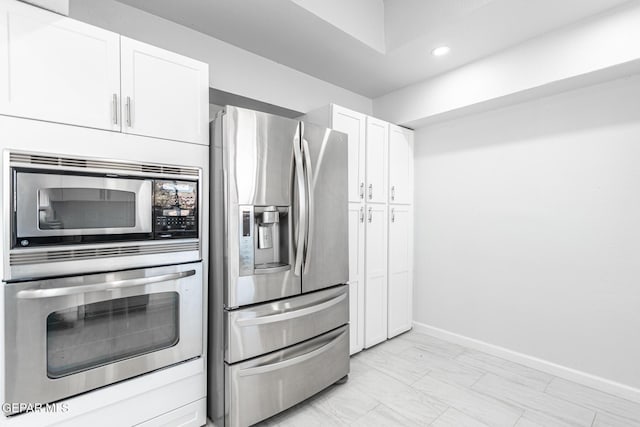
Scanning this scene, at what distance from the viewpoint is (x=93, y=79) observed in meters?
1.41

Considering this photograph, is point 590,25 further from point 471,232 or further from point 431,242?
point 431,242

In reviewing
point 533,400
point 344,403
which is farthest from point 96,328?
point 533,400

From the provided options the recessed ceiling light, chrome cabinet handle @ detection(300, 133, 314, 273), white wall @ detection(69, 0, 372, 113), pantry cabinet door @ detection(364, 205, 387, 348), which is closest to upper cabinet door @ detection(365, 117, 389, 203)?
pantry cabinet door @ detection(364, 205, 387, 348)

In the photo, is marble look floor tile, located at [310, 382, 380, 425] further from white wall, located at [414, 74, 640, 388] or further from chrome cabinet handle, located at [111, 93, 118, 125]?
chrome cabinet handle, located at [111, 93, 118, 125]

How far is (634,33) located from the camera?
6.16ft

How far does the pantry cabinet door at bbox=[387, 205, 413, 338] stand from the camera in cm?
308

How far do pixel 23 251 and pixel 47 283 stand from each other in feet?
0.53

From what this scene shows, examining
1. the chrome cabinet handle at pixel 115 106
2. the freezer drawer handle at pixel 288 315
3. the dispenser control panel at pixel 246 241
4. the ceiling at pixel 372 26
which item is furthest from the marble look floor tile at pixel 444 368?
the chrome cabinet handle at pixel 115 106

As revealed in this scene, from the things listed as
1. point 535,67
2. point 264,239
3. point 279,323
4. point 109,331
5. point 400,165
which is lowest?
point 279,323

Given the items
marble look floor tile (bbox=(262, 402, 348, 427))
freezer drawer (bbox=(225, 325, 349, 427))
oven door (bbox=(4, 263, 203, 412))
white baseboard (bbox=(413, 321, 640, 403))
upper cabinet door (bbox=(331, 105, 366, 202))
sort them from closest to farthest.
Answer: oven door (bbox=(4, 263, 203, 412)), freezer drawer (bbox=(225, 325, 349, 427)), marble look floor tile (bbox=(262, 402, 348, 427)), white baseboard (bbox=(413, 321, 640, 403)), upper cabinet door (bbox=(331, 105, 366, 202))

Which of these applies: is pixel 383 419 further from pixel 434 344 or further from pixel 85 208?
pixel 85 208

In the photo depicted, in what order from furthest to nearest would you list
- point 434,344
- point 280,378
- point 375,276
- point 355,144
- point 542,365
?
point 434,344, point 375,276, point 355,144, point 542,365, point 280,378

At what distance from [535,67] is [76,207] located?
3138 mm

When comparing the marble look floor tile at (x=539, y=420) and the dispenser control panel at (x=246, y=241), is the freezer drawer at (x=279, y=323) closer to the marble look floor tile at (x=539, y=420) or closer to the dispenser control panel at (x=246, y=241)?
the dispenser control panel at (x=246, y=241)
